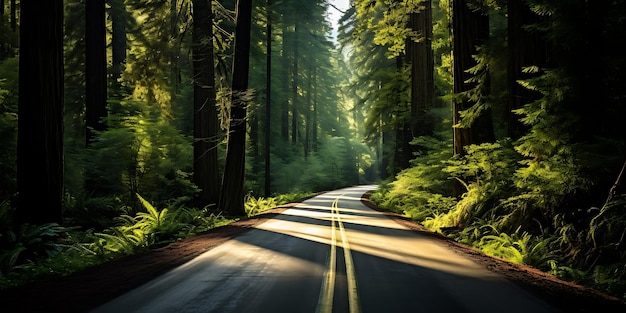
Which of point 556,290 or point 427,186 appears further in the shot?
point 427,186

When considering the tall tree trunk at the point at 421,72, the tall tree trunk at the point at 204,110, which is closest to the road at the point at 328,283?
the tall tree trunk at the point at 204,110

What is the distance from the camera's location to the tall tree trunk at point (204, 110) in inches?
685

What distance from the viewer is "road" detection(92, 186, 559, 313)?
4656 millimetres

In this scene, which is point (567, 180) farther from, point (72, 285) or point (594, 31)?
point (72, 285)

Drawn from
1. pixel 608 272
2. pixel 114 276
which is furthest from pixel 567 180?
pixel 114 276

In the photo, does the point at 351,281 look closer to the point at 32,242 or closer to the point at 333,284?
the point at 333,284

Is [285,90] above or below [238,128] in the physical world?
above

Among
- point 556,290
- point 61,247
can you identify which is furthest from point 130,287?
point 556,290

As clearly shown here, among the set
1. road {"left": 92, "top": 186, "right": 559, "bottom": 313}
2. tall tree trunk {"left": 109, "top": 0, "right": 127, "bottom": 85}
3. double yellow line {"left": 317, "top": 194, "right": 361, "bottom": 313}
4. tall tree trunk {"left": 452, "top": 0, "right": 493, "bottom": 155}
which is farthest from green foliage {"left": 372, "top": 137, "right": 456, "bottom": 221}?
tall tree trunk {"left": 109, "top": 0, "right": 127, "bottom": 85}

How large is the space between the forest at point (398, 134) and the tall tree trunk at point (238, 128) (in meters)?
0.06

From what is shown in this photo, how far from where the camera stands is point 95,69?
1656cm

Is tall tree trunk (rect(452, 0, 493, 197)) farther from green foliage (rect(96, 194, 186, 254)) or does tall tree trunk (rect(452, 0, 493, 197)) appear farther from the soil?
green foliage (rect(96, 194, 186, 254))

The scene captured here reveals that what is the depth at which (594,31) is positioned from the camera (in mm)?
7309

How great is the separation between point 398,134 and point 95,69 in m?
17.1
